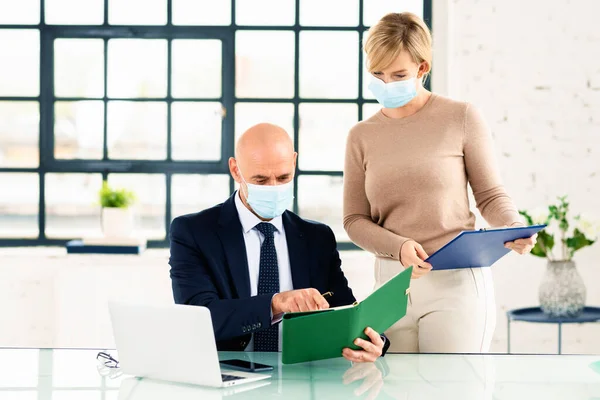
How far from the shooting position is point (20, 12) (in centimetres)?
440

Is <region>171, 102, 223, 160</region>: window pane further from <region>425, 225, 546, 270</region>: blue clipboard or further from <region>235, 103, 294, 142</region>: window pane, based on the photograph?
<region>425, 225, 546, 270</region>: blue clipboard

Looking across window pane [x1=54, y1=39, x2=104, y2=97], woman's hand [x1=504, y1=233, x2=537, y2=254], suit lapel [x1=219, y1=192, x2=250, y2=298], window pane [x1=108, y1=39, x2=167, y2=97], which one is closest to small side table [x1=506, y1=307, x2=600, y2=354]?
woman's hand [x1=504, y1=233, x2=537, y2=254]

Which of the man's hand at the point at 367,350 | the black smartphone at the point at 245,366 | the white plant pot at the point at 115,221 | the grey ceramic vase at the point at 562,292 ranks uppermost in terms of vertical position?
the white plant pot at the point at 115,221

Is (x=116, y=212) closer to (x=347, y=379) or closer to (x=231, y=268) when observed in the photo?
(x=231, y=268)

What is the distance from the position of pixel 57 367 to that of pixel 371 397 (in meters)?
0.73

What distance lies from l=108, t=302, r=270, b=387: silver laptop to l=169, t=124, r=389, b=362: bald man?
1.07 feet

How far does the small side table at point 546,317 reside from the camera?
3.59 m

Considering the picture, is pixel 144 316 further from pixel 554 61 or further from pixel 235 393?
pixel 554 61

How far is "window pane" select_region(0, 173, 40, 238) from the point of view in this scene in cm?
444

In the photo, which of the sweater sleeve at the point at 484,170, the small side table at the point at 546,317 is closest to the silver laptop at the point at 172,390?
the sweater sleeve at the point at 484,170

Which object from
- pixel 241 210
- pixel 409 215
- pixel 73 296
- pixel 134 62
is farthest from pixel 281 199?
pixel 134 62

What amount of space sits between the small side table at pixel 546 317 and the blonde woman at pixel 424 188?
1335mm

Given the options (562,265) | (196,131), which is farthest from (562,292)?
(196,131)

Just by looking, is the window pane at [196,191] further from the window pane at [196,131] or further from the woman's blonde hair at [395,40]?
the woman's blonde hair at [395,40]
